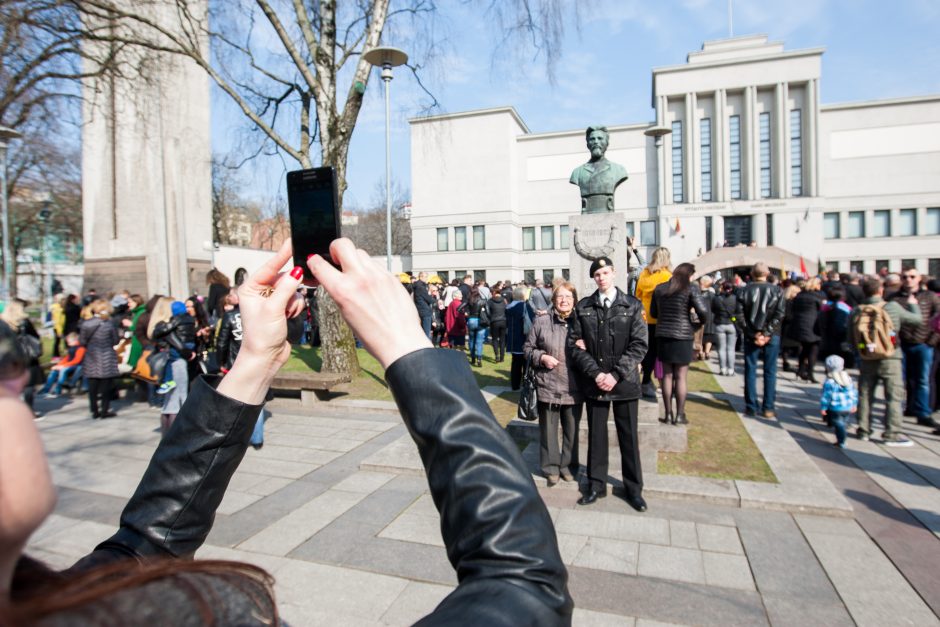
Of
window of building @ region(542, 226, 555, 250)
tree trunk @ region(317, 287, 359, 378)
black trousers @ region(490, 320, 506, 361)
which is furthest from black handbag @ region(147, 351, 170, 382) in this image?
window of building @ region(542, 226, 555, 250)

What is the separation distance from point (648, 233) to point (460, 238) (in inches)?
601

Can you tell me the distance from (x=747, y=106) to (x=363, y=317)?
5017 cm

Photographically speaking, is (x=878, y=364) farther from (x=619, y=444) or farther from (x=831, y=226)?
(x=831, y=226)

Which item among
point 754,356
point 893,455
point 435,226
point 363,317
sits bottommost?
point 893,455

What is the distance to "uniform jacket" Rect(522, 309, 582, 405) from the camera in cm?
575

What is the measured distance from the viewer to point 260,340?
1.27 m

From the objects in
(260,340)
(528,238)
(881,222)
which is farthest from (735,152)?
(260,340)

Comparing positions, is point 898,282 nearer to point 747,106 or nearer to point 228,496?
point 228,496

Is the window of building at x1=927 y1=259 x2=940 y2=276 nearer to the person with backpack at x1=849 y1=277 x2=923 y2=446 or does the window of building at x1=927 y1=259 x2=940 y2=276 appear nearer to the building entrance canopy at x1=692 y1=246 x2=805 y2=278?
the building entrance canopy at x1=692 y1=246 x2=805 y2=278

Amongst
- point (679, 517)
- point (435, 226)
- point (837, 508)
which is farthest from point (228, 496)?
point (435, 226)

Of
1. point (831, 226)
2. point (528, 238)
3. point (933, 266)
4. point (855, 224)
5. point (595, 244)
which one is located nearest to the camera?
point (595, 244)

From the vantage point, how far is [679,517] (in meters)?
4.93

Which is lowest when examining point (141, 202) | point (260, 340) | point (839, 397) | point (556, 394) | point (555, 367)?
point (839, 397)

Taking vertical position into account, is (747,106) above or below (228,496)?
above
